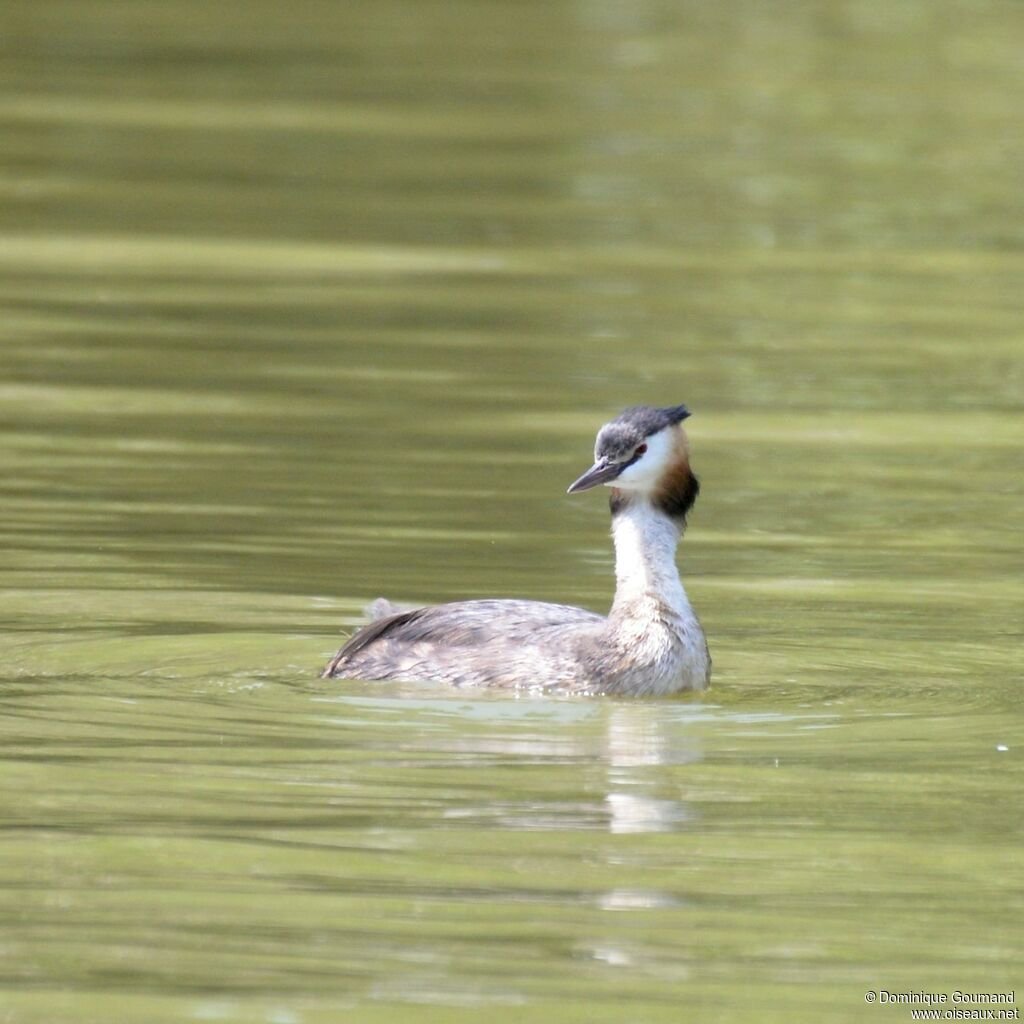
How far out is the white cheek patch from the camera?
11.3 m

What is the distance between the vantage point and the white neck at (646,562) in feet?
37.2

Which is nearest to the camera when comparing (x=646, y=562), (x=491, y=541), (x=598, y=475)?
(x=598, y=475)

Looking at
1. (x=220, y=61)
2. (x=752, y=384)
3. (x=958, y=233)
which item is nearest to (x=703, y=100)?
(x=220, y=61)

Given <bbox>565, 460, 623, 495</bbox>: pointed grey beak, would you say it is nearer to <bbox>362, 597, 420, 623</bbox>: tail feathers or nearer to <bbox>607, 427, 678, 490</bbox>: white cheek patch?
<bbox>607, 427, 678, 490</bbox>: white cheek patch

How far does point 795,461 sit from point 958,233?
8864 mm

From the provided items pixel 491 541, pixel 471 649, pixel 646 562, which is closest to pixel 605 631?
pixel 646 562

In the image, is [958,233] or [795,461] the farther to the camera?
[958,233]

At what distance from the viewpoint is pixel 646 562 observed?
11438mm

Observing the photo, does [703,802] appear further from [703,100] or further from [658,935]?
[703,100]

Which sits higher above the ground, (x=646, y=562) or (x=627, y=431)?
(x=627, y=431)

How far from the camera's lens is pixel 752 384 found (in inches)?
718

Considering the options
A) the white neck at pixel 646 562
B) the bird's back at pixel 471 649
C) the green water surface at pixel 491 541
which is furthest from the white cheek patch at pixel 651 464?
the green water surface at pixel 491 541

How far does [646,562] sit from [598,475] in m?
0.46

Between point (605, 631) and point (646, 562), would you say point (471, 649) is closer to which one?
point (605, 631)
